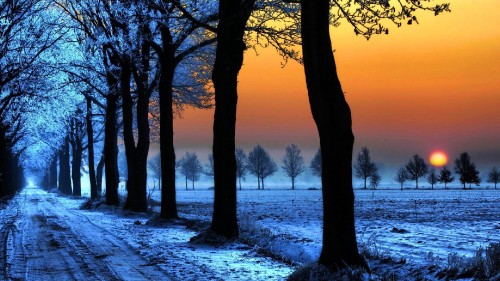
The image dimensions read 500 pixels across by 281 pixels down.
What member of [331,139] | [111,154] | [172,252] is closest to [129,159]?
[111,154]

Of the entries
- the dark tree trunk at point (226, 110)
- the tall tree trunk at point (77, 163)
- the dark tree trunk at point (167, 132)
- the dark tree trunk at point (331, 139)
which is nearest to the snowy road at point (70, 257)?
the dark tree trunk at point (226, 110)

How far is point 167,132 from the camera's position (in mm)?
17484

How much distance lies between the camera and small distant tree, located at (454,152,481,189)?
4451 inches

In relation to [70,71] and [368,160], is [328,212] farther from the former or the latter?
[368,160]

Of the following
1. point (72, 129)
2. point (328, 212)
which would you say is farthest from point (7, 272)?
point (72, 129)

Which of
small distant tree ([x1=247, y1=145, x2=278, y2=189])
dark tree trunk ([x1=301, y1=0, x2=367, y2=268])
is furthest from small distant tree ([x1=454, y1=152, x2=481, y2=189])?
dark tree trunk ([x1=301, y1=0, x2=367, y2=268])

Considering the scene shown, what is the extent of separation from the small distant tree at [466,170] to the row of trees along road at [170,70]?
9580 cm

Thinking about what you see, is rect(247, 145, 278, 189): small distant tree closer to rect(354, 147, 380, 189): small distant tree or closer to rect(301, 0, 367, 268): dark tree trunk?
rect(354, 147, 380, 189): small distant tree

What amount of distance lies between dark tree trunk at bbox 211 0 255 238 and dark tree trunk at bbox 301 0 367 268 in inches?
191

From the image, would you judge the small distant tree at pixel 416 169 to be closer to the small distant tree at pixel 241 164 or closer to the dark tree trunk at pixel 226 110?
the small distant tree at pixel 241 164

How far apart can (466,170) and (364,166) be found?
23.4 metres

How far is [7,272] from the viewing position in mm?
8156

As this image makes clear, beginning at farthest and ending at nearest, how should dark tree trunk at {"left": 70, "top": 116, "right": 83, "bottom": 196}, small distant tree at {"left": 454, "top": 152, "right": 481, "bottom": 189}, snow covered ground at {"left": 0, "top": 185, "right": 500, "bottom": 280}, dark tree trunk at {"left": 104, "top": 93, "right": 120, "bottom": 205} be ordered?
small distant tree at {"left": 454, "top": 152, "right": 481, "bottom": 189}
dark tree trunk at {"left": 70, "top": 116, "right": 83, "bottom": 196}
dark tree trunk at {"left": 104, "top": 93, "right": 120, "bottom": 205}
snow covered ground at {"left": 0, "top": 185, "right": 500, "bottom": 280}

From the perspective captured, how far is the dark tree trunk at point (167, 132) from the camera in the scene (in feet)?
57.3
